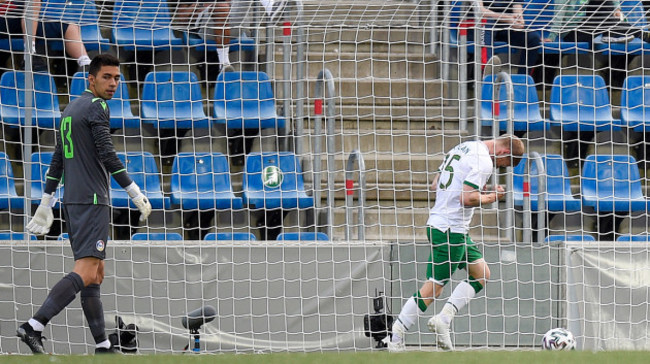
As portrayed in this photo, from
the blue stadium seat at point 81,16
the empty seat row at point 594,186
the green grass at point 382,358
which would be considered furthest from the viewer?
the empty seat row at point 594,186

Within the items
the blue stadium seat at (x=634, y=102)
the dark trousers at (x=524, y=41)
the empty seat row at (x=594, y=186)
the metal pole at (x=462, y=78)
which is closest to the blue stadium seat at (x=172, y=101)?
the metal pole at (x=462, y=78)

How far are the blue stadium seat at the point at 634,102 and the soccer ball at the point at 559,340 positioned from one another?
304 centimetres

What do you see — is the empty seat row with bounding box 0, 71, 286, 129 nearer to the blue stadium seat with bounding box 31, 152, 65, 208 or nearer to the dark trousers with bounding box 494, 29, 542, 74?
the blue stadium seat with bounding box 31, 152, 65, 208

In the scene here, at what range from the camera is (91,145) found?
6.79 metres

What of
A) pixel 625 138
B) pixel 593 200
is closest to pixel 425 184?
pixel 593 200

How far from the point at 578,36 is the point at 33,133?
526 centimetres

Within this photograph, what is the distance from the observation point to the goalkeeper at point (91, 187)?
668 cm

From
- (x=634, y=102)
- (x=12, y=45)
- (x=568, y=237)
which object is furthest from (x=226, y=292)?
(x=634, y=102)

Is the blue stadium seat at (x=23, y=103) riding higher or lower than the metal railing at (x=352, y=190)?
higher

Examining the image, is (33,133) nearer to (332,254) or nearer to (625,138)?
(332,254)

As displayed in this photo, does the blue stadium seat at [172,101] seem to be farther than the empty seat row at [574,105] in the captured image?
No

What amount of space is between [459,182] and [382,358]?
2655 mm

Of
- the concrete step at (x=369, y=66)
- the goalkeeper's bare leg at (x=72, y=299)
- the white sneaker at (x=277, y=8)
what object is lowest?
the goalkeeper's bare leg at (x=72, y=299)

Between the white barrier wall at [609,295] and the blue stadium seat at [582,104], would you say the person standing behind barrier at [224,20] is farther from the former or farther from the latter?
the white barrier wall at [609,295]
